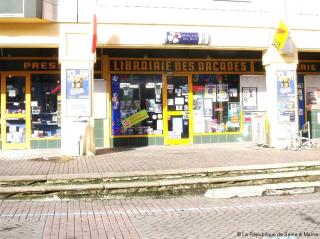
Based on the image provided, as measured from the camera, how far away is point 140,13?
513 inches

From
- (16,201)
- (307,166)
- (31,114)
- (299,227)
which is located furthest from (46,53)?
(299,227)

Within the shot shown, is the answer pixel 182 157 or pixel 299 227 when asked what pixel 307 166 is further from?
pixel 299 227

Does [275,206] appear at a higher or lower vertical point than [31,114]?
lower

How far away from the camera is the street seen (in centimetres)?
618

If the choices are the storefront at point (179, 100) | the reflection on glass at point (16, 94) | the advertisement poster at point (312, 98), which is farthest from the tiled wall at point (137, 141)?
the advertisement poster at point (312, 98)

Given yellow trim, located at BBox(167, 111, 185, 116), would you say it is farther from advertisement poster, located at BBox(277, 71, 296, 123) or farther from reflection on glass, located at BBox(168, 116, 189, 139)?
advertisement poster, located at BBox(277, 71, 296, 123)

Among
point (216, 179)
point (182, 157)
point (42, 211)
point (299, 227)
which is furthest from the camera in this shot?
point (182, 157)

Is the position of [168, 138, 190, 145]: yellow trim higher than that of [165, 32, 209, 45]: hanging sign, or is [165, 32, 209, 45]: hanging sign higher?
[165, 32, 209, 45]: hanging sign

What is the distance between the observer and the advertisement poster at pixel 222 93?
16094 mm

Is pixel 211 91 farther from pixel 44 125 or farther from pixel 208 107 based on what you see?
pixel 44 125

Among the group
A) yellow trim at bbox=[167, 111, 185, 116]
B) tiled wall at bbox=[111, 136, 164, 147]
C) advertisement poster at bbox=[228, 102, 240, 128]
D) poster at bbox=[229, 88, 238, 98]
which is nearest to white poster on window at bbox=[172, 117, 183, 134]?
yellow trim at bbox=[167, 111, 185, 116]

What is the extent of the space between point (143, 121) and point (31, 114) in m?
3.74

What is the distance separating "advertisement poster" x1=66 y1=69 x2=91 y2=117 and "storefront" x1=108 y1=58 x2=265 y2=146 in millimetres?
2717

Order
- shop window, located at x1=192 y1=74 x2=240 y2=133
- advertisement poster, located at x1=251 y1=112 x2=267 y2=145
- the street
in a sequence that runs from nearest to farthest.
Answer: the street < advertisement poster, located at x1=251 y1=112 x2=267 y2=145 < shop window, located at x1=192 y1=74 x2=240 y2=133
